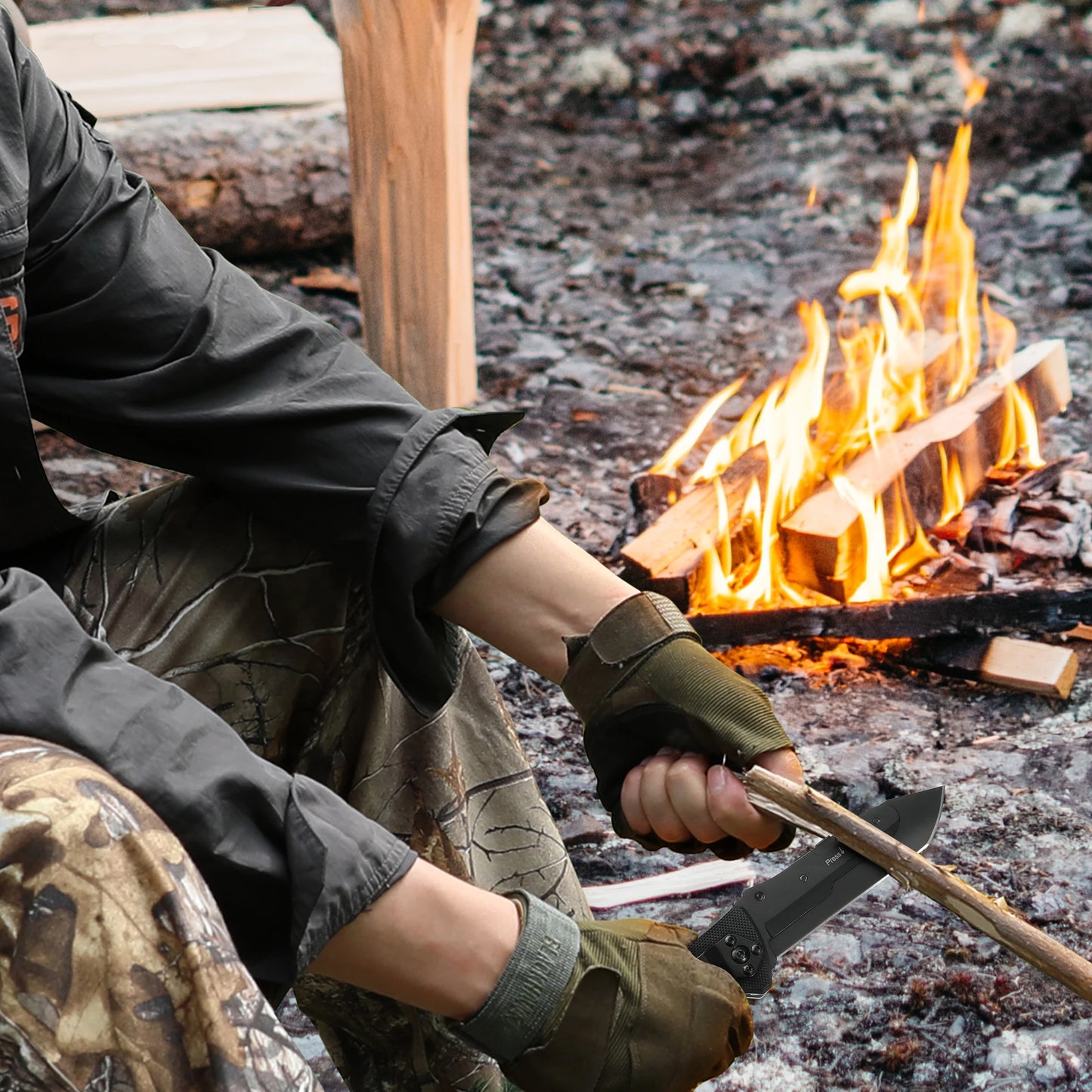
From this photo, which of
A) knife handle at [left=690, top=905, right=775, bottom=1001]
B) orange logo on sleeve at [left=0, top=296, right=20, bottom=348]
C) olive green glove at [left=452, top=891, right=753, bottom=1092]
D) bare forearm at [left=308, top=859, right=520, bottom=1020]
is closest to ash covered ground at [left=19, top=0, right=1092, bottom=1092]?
knife handle at [left=690, top=905, right=775, bottom=1001]

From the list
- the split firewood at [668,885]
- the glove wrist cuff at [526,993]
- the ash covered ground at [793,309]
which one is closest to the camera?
the glove wrist cuff at [526,993]

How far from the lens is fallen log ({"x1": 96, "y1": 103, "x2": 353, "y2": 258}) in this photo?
14.4 ft

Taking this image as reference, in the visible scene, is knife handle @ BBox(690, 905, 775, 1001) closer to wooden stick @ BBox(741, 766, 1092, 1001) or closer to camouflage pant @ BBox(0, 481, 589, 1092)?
wooden stick @ BBox(741, 766, 1092, 1001)

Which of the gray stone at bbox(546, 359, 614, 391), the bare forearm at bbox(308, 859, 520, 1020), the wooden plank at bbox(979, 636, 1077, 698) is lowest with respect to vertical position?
the gray stone at bbox(546, 359, 614, 391)

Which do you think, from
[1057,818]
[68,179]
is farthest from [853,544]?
[68,179]

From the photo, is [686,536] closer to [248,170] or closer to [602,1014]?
[602,1014]

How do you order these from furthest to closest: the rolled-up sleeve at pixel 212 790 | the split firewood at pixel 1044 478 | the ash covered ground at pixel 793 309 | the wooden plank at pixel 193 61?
the wooden plank at pixel 193 61 → the split firewood at pixel 1044 478 → the ash covered ground at pixel 793 309 → the rolled-up sleeve at pixel 212 790

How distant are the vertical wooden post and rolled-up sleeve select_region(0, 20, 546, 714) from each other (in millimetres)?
1389

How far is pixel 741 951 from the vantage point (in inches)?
64.7

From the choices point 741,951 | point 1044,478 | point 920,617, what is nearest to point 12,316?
point 741,951

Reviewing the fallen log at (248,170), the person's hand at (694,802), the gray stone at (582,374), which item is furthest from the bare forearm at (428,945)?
the fallen log at (248,170)

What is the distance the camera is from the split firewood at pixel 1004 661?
8.66 ft

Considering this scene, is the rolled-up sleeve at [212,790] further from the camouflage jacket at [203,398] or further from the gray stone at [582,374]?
the gray stone at [582,374]

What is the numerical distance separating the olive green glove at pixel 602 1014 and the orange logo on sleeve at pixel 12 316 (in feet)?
2.95
